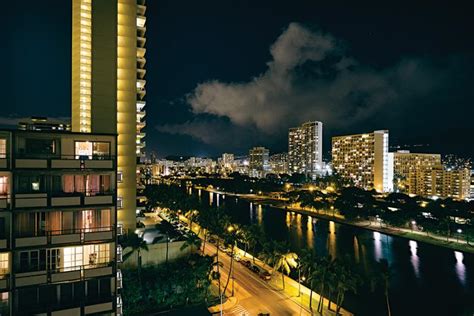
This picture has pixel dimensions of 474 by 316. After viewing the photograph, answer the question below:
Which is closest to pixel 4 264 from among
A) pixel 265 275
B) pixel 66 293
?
pixel 66 293

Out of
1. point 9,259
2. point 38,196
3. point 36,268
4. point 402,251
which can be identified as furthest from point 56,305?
point 402,251

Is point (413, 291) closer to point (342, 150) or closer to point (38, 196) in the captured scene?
point (38, 196)

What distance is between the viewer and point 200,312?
1883 cm

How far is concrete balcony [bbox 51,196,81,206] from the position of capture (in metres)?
12.6

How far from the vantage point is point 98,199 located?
44.1 ft

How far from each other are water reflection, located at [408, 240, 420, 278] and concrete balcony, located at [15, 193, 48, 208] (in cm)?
3803

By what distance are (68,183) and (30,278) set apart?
3786 mm

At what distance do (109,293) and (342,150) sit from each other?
13400 cm

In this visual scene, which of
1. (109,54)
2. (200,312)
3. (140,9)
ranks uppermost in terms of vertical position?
(140,9)

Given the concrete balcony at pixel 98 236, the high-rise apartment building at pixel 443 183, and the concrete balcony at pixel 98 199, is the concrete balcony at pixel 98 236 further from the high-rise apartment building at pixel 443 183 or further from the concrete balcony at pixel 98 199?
the high-rise apartment building at pixel 443 183

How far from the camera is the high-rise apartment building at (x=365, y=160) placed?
109125 millimetres

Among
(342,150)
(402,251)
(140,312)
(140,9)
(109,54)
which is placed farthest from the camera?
(342,150)

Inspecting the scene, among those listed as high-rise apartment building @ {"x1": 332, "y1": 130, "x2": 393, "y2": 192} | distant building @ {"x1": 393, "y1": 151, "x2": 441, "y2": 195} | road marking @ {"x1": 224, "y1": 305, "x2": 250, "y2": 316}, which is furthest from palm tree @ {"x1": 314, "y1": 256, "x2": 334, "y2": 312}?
distant building @ {"x1": 393, "y1": 151, "x2": 441, "y2": 195}

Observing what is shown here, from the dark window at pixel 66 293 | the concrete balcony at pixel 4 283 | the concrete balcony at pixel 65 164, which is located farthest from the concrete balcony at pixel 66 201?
the dark window at pixel 66 293
